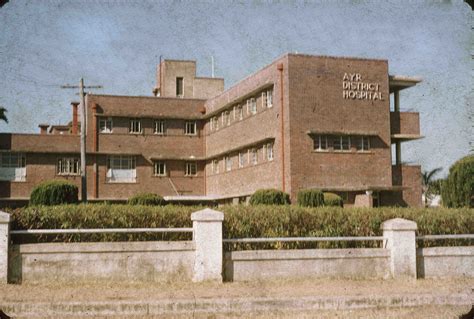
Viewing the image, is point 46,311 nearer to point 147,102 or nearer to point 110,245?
point 110,245

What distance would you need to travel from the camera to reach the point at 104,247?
14.0m

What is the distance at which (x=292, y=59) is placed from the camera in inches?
1359

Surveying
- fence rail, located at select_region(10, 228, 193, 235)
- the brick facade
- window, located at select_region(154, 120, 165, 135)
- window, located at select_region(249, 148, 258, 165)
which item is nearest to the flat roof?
the brick facade

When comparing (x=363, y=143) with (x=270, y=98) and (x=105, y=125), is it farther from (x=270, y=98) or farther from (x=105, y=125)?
(x=105, y=125)

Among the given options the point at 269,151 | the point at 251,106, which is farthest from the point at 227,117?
the point at 269,151

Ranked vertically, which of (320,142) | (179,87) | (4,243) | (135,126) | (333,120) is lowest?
(4,243)

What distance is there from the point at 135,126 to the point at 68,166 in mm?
5592

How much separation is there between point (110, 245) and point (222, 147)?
1251 inches

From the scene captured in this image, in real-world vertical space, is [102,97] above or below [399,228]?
above

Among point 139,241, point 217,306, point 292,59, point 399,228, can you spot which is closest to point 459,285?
point 399,228

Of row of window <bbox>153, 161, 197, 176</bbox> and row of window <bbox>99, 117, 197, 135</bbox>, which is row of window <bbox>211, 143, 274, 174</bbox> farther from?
row of window <bbox>99, 117, 197, 135</bbox>

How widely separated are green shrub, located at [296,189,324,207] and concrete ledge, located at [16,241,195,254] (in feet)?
55.7

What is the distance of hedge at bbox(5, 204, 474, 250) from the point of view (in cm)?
1458

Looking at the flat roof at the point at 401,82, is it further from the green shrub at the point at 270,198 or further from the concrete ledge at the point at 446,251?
the concrete ledge at the point at 446,251
